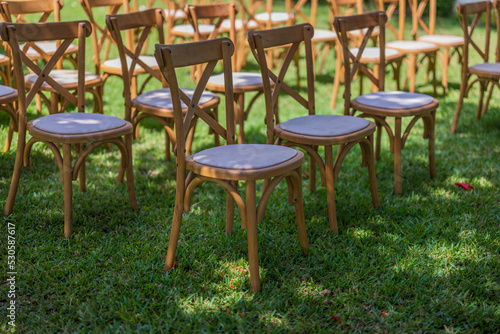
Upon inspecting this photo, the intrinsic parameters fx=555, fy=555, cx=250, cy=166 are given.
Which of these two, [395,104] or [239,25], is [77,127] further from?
[239,25]

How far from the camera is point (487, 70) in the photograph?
15.7 ft

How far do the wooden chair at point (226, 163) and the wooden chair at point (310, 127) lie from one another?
0.30 metres

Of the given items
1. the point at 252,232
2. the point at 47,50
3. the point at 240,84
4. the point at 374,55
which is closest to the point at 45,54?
the point at 47,50

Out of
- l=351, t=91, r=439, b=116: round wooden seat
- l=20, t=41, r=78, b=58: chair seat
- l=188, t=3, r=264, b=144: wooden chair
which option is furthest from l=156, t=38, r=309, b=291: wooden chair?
l=20, t=41, r=78, b=58: chair seat

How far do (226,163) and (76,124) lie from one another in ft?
3.63

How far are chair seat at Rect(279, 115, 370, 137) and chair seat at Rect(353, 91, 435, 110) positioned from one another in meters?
0.41

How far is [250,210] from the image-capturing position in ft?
8.45

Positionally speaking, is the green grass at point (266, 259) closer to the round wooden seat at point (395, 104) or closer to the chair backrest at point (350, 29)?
the round wooden seat at point (395, 104)

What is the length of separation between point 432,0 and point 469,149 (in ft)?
8.90

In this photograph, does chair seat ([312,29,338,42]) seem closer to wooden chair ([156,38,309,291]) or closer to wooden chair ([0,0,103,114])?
wooden chair ([0,0,103,114])

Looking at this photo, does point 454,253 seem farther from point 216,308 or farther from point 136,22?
point 136,22

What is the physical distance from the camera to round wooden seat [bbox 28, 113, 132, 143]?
3.03 metres

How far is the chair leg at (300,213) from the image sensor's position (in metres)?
2.84

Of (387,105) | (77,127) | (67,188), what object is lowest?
(67,188)
